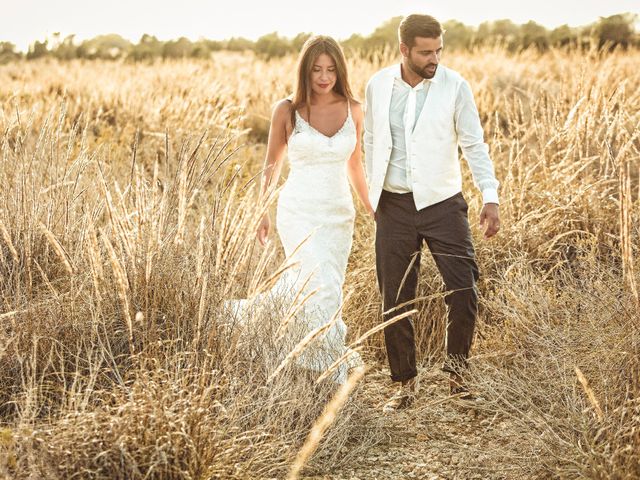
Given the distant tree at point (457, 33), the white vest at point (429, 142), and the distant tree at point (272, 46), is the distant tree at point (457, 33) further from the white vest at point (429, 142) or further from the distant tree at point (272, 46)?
the white vest at point (429, 142)

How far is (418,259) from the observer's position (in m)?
4.57

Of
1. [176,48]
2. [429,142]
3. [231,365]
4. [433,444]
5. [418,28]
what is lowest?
[433,444]

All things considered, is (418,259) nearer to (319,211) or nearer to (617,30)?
(319,211)

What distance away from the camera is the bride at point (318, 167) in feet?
15.7

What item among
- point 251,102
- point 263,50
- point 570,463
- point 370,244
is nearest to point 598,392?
A: point 570,463

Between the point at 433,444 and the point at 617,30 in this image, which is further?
the point at 617,30

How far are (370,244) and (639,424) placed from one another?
290cm

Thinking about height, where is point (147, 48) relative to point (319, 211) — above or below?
above

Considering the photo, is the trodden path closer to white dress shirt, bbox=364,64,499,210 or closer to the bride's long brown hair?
white dress shirt, bbox=364,64,499,210

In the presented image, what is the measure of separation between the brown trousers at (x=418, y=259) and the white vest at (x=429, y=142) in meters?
0.08

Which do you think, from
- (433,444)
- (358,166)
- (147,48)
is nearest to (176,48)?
(147,48)

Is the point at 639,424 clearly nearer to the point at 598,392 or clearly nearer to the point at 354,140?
the point at 598,392

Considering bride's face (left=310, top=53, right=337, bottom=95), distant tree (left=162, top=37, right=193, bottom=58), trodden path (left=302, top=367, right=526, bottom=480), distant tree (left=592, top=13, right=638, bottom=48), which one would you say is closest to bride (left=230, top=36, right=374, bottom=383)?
bride's face (left=310, top=53, right=337, bottom=95)

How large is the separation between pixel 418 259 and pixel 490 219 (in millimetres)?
464
